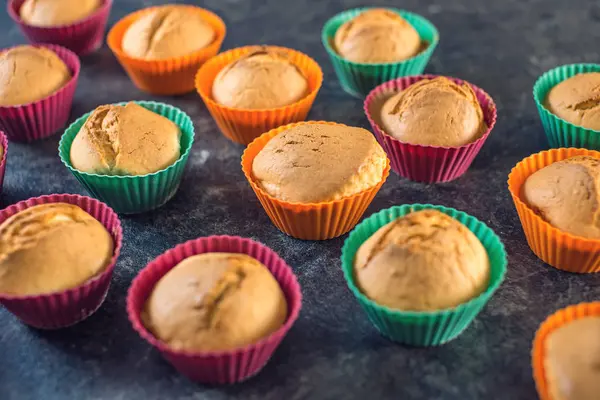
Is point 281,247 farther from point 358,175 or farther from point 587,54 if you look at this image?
point 587,54

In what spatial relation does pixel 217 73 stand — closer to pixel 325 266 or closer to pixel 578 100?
pixel 325 266

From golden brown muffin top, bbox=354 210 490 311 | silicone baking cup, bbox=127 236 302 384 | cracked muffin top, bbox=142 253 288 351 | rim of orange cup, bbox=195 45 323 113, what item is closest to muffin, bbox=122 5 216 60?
rim of orange cup, bbox=195 45 323 113

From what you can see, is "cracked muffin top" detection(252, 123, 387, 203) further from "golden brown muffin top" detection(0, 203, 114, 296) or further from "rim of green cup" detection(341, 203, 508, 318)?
"golden brown muffin top" detection(0, 203, 114, 296)

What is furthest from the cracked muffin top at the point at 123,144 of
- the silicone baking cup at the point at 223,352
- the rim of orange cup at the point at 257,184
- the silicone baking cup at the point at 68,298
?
the silicone baking cup at the point at 223,352

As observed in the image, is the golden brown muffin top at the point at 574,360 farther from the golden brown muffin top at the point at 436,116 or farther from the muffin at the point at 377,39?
the muffin at the point at 377,39

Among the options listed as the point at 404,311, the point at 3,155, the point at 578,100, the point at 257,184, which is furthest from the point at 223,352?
the point at 578,100

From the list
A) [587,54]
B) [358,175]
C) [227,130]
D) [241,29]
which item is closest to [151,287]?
[358,175]
